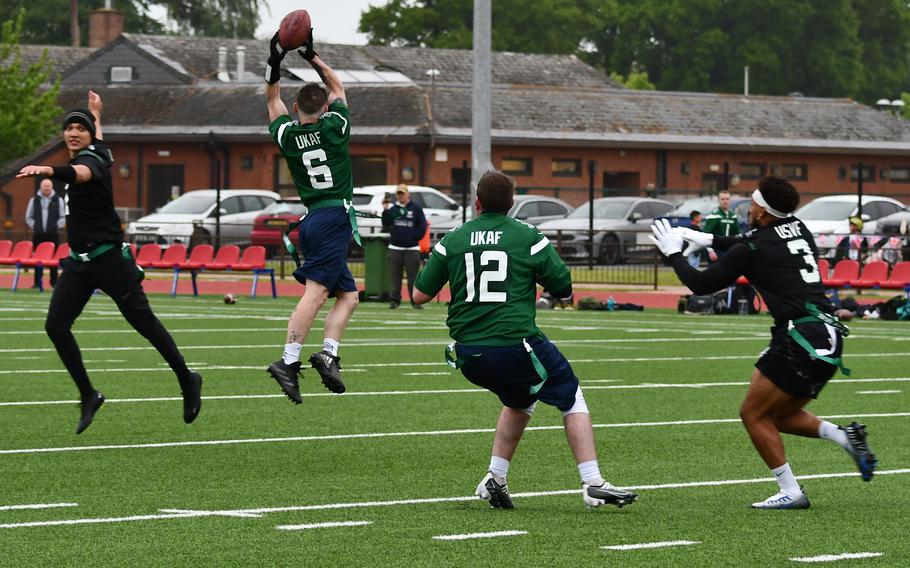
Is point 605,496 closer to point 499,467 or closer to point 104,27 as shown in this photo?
point 499,467

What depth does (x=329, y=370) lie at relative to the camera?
39.3 feet

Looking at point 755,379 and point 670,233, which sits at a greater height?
point 670,233

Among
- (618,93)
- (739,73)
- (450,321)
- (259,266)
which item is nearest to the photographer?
(450,321)

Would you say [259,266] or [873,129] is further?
[873,129]

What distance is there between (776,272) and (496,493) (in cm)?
181

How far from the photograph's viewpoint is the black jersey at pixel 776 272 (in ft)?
31.7

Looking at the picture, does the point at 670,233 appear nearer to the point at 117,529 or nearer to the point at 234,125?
the point at 117,529

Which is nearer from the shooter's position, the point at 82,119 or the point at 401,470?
the point at 401,470

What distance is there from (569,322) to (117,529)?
1765 centimetres

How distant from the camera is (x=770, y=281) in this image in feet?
32.0

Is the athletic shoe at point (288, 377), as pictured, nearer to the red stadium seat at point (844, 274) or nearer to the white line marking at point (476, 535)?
the white line marking at point (476, 535)

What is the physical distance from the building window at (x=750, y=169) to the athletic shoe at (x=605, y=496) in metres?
51.4

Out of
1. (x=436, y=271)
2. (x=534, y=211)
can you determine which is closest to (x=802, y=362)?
(x=436, y=271)

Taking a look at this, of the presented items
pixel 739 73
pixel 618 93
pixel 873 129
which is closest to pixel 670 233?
pixel 618 93
